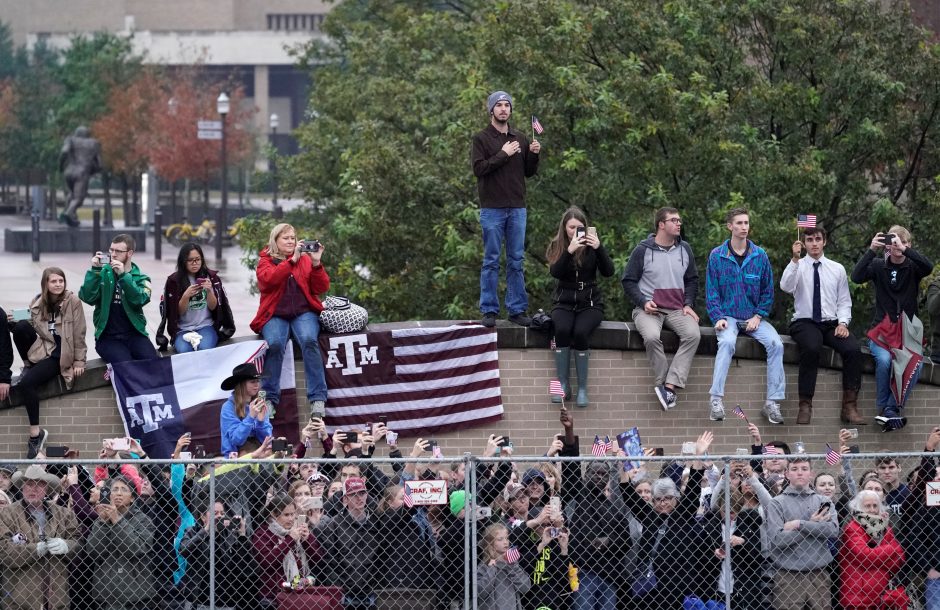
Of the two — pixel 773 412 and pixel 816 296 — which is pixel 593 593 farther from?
pixel 816 296

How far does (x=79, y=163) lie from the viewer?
47.7m

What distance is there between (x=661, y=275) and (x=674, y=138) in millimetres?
4302

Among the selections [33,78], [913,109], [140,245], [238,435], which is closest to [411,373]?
[238,435]

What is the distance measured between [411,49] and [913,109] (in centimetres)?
1266

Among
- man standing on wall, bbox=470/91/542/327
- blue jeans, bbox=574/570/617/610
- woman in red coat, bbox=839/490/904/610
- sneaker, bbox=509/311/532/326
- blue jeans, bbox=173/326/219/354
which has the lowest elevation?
blue jeans, bbox=574/570/617/610

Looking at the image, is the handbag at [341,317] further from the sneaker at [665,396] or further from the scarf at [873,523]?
the scarf at [873,523]

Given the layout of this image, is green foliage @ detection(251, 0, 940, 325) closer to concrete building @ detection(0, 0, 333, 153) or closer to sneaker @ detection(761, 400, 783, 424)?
sneaker @ detection(761, 400, 783, 424)

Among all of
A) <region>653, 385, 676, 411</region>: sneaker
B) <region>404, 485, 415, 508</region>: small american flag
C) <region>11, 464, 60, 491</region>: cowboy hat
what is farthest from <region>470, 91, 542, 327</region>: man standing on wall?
<region>11, 464, 60, 491</region>: cowboy hat

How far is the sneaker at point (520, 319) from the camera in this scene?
48.9 feet

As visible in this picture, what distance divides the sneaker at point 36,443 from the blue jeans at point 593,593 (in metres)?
5.62

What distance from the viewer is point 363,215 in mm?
20172

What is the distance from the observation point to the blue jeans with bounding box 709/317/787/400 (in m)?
14.6

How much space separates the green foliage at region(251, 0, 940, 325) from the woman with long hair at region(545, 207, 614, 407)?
3299mm

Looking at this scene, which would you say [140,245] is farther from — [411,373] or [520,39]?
[411,373]
